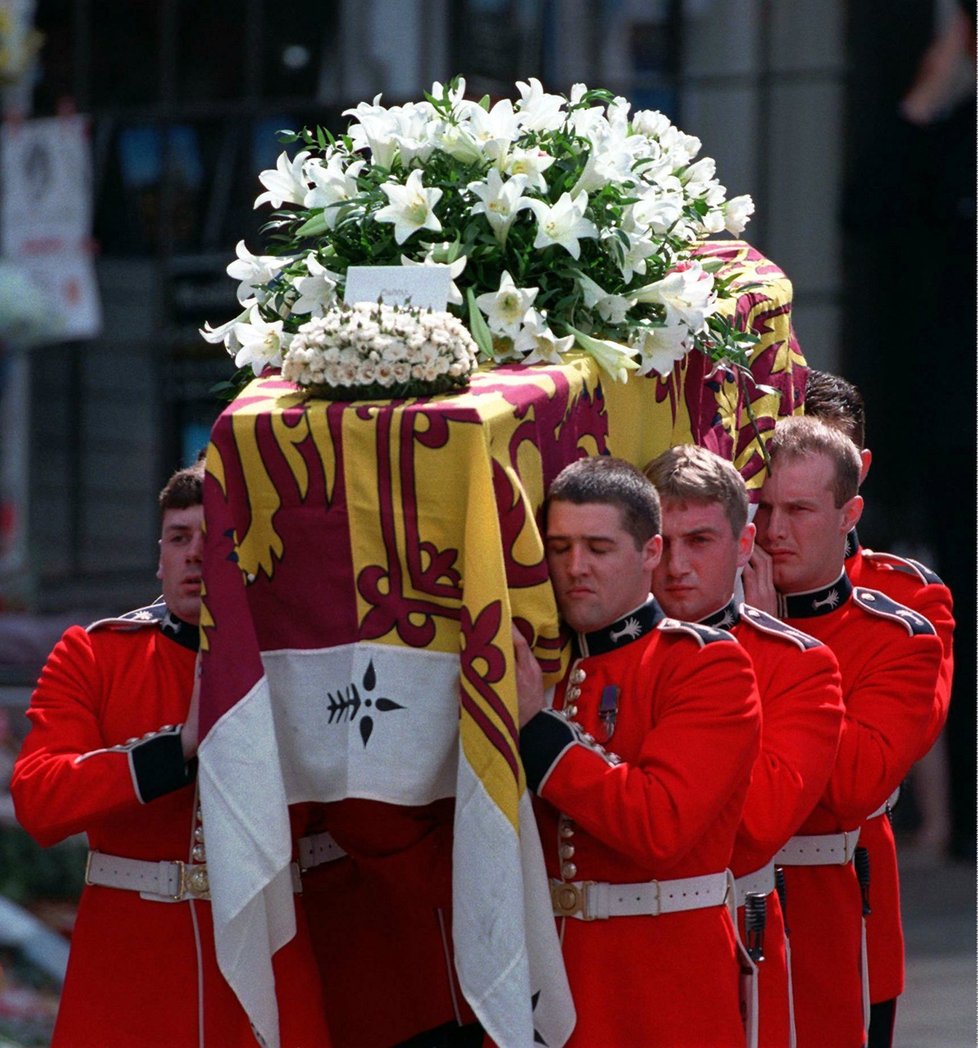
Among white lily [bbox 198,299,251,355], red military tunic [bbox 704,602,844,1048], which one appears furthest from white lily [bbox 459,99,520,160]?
red military tunic [bbox 704,602,844,1048]

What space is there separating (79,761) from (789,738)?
4.30ft

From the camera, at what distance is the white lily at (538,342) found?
3.75m

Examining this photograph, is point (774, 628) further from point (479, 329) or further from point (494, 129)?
point (494, 129)

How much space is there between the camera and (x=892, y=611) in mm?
4582

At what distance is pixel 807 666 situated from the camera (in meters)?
4.02

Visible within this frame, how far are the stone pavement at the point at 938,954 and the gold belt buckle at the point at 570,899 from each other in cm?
336

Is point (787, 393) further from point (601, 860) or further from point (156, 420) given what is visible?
point (156, 420)

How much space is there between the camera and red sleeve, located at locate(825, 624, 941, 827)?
168 inches

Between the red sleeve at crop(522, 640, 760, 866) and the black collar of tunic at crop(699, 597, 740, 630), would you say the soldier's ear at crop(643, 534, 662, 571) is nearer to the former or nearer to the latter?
the red sleeve at crop(522, 640, 760, 866)

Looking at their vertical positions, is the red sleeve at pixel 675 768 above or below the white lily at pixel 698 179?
below

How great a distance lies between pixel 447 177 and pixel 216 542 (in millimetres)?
824

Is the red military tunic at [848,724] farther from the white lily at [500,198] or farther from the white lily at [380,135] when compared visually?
the white lily at [380,135]

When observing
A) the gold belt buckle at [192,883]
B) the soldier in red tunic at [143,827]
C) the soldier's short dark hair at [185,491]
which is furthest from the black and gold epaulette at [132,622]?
the gold belt buckle at [192,883]

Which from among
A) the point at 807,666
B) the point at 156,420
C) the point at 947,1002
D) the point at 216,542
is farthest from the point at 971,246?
the point at 216,542
